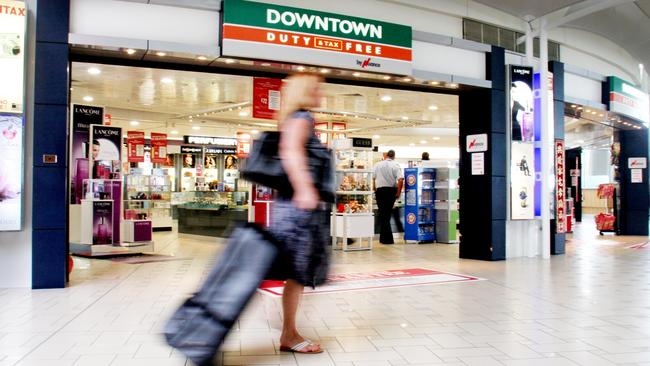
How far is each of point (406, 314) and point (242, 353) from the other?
1618 mm

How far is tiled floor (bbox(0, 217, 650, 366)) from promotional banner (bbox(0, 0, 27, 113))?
1.88 m

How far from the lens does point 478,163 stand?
8.00 m

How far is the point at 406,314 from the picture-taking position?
14.6 ft

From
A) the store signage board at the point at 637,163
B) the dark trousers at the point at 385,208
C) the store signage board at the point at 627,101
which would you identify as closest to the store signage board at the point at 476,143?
the dark trousers at the point at 385,208

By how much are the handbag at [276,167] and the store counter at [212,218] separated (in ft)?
25.7

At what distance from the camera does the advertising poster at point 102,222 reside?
27.9 feet

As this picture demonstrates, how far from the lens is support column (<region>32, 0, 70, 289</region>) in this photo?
17.8 feet

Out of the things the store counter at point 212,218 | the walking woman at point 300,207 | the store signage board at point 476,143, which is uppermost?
the store signage board at point 476,143

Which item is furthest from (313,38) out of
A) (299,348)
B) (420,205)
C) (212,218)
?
(212,218)

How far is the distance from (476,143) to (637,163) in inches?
293

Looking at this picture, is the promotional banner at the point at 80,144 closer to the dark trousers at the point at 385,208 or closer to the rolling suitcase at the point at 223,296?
the dark trousers at the point at 385,208

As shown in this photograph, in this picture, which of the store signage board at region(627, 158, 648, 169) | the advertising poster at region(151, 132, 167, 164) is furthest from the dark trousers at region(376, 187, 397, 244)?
the advertising poster at region(151, 132, 167, 164)

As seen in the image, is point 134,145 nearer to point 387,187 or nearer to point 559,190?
point 387,187

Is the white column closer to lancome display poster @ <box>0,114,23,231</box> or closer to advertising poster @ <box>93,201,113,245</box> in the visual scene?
advertising poster @ <box>93,201,113,245</box>
